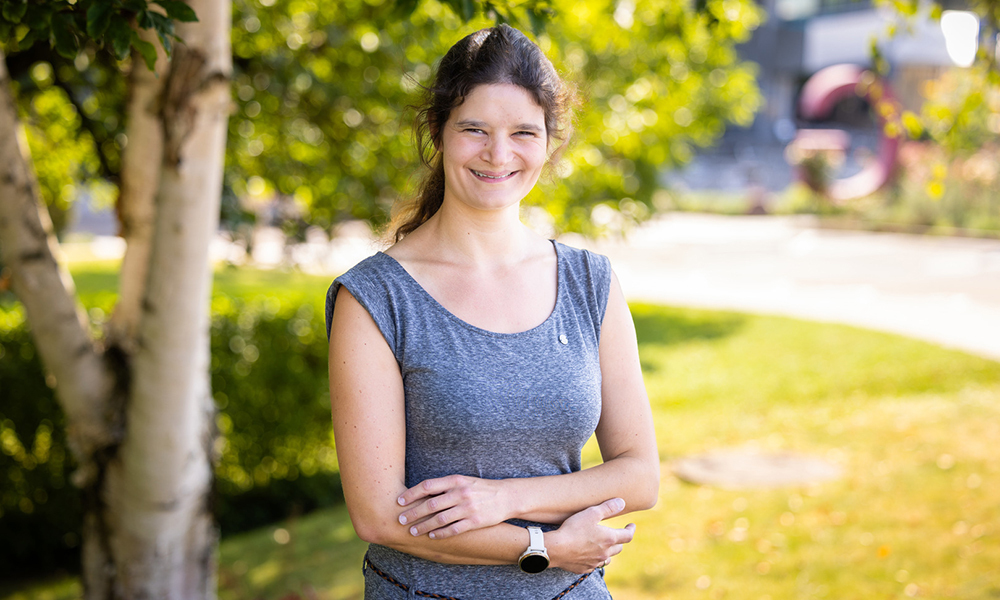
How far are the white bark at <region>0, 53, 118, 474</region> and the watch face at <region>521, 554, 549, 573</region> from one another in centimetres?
218

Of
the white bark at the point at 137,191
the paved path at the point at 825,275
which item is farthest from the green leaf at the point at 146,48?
the paved path at the point at 825,275

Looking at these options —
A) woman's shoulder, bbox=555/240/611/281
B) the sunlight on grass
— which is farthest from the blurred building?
woman's shoulder, bbox=555/240/611/281

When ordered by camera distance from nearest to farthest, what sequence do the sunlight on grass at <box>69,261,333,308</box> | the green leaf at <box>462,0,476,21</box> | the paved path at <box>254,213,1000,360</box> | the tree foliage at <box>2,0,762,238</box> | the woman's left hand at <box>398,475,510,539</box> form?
the woman's left hand at <box>398,475,510,539</box>, the green leaf at <box>462,0,476,21</box>, the tree foliage at <box>2,0,762,238</box>, the paved path at <box>254,213,1000,360</box>, the sunlight on grass at <box>69,261,333,308</box>

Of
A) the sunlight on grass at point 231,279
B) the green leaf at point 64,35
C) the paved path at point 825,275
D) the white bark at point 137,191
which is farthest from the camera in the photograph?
the sunlight on grass at point 231,279

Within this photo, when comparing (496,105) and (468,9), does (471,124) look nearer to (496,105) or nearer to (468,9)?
(496,105)

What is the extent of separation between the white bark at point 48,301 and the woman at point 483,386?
5.94 ft

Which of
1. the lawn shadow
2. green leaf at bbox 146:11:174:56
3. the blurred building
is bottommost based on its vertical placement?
the lawn shadow

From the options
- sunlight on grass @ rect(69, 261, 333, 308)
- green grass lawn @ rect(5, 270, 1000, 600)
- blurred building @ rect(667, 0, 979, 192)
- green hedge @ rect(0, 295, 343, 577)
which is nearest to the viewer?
green grass lawn @ rect(5, 270, 1000, 600)

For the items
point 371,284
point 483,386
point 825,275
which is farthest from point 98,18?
point 825,275

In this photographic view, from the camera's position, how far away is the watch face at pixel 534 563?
1763 millimetres

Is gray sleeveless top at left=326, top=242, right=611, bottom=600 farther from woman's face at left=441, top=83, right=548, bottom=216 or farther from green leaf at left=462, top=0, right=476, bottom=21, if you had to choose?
green leaf at left=462, top=0, right=476, bottom=21

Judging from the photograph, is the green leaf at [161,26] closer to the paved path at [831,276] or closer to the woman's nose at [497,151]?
the woman's nose at [497,151]

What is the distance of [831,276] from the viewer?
14977mm

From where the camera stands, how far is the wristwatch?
176 cm
